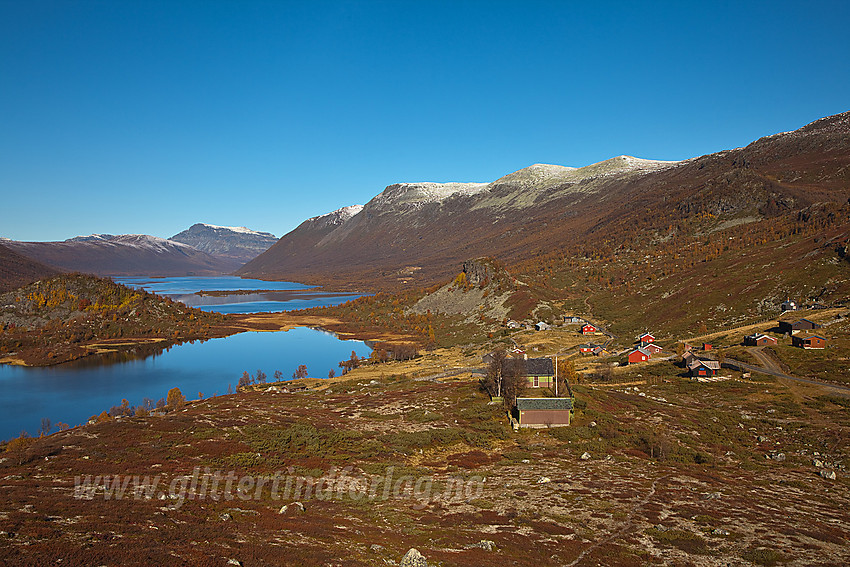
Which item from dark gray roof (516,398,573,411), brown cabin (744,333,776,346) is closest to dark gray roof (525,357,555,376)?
dark gray roof (516,398,573,411)

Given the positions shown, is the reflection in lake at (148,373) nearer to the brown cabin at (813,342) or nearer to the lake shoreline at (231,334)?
the lake shoreline at (231,334)

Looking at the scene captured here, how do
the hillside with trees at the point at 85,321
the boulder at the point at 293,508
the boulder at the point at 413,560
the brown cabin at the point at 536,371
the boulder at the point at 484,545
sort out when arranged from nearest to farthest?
the boulder at the point at 413,560 < the boulder at the point at 484,545 < the boulder at the point at 293,508 < the brown cabin at the point at 536,371 < the hillside with trees at the point at 85,321

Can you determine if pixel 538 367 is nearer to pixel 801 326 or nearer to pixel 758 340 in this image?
pixel 758 340

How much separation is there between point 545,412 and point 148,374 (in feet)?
284

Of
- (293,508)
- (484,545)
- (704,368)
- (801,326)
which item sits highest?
(801,326)

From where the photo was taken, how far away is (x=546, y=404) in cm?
4338

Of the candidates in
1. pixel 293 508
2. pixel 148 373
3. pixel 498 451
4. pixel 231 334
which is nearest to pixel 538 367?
pixel 498 451

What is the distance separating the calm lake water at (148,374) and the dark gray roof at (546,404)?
57177mm

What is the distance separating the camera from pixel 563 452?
37000mm

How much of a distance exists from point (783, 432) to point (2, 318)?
17778 centimetres

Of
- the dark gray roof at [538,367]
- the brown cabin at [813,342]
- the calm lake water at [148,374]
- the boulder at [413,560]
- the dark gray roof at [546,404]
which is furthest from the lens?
the calm lake water at [148,374]

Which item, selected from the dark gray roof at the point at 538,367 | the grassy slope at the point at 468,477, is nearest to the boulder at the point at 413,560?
the grassy slope at the point at 468,477

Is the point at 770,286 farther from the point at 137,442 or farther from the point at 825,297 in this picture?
the point at 137,442

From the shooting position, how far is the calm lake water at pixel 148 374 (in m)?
70.2
